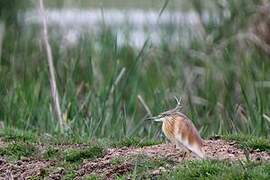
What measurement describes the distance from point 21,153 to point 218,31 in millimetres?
4829

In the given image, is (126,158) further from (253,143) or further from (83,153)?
(253,143)

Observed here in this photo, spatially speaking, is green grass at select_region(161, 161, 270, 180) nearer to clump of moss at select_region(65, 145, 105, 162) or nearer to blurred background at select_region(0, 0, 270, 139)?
clump of moss at select_region(65, 145, 105, 162)

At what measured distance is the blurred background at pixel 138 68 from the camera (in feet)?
28.1

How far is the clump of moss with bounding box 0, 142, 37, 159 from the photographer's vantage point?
683 cm

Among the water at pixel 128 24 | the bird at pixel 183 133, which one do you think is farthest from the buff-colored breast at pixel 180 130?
the water at pixel 128 24

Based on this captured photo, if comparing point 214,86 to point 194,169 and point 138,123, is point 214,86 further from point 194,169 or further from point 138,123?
point 194,169

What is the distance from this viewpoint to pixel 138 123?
901 centimetres

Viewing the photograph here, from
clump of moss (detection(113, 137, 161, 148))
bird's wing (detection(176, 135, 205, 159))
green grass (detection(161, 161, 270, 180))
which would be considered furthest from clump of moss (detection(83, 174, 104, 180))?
clump of moss (detection(113, 137, 161, 148))

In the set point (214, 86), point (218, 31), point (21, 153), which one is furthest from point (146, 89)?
point (21, 153)

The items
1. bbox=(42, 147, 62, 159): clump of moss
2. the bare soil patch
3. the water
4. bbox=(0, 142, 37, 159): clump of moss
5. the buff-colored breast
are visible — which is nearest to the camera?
the buff-colored breast

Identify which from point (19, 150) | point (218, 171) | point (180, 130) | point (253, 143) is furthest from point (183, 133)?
point (19, 150)

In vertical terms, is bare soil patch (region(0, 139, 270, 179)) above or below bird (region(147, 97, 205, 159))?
below

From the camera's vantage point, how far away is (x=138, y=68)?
9938mm

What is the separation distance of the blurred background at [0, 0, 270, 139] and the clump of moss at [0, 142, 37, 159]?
0.93 metres
